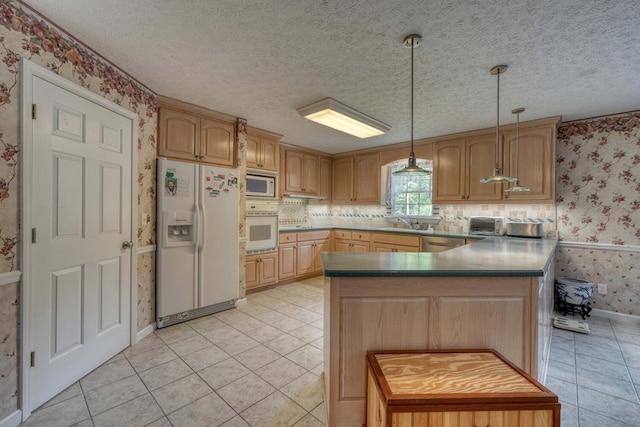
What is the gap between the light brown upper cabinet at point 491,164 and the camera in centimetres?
324

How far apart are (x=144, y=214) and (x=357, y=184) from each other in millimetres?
3510

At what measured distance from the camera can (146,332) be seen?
263cm

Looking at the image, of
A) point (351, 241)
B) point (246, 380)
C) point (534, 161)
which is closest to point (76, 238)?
point (246, 380)

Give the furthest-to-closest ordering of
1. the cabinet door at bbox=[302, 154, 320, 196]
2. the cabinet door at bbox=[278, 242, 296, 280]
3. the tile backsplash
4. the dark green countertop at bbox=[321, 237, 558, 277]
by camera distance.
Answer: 1. the cabinet door at bbox=[302, 154, 320, 196]
2. the cabinet door at bbox=[278, 242, 296, 280]
3. the tile backsplash
4. the dark green countertop at bbox=[321, 237, 558, 277]

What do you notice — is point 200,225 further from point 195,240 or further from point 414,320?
point 414,320

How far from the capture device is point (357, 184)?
514cm

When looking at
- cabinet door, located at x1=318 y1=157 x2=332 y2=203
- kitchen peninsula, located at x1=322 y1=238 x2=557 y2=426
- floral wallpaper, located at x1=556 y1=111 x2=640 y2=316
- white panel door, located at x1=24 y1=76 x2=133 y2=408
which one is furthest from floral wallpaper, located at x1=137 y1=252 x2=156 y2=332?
floral wallpaper, located at x1=556 y1=111 x2=640 y2=316

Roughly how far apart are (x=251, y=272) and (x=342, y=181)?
2.53 m

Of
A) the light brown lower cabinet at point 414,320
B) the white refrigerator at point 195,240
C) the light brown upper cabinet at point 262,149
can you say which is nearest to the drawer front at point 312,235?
the light brown upper cabinet at point 262,149

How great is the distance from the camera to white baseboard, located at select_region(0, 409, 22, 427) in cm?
147

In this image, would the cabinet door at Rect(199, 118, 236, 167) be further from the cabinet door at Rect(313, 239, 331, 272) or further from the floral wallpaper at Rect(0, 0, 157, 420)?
the cabinet door at Rect(313, 239, 331, 272)

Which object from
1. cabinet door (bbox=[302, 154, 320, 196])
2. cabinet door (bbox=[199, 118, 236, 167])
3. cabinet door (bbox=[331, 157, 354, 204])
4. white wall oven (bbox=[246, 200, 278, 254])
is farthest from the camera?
cabinet door (bbox=[331, 157, 354, 204])

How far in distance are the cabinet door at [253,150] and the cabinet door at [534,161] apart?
328cm

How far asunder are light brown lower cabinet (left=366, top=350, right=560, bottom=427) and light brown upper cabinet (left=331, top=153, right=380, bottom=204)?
375cm
